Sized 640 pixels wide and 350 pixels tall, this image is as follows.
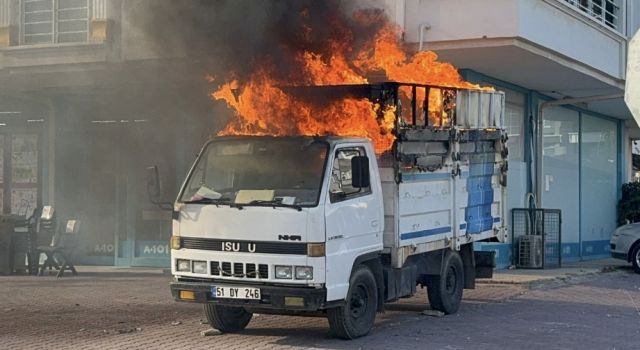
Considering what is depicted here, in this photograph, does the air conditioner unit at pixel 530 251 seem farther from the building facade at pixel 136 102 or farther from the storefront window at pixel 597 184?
the storefront window at pixel 597 184

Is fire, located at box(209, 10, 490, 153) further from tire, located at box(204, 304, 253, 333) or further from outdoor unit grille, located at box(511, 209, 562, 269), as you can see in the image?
outdoor unit grille, located at box(511, 209, 562, 269)

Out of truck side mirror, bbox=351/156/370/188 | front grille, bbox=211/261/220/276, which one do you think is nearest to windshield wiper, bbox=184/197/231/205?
front grille, bbox=211/261/220/276

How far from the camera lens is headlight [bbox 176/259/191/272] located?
898cm

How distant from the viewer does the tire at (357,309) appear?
29.2 ft

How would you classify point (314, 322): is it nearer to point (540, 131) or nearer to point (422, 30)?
point (422, 30)

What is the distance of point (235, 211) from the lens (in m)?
8.73

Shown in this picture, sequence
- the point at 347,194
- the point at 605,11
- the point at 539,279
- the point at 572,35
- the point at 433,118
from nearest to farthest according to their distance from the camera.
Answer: the point at 347,194 → the point at 433,118 → the point at 539,279 → the point at 572,35 → the point at 605,11

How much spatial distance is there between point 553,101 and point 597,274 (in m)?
3.90

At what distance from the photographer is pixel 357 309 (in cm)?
921

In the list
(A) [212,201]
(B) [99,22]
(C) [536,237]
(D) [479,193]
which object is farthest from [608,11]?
(A) [212,201]

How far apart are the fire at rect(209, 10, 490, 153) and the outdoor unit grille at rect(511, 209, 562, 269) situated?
5.76 metres

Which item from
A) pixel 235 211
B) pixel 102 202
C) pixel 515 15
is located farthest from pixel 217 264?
pixel 102 202

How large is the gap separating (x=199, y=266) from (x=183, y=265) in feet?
0.70

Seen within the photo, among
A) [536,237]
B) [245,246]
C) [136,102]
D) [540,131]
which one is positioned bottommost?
[536,237]
